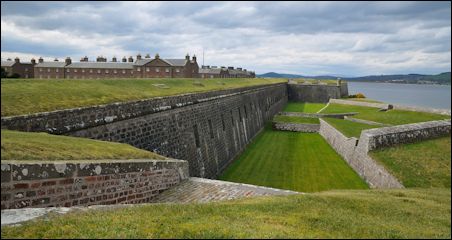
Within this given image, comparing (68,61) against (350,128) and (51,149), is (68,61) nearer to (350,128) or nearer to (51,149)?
(350,128)

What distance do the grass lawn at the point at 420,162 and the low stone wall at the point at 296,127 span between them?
672 inches

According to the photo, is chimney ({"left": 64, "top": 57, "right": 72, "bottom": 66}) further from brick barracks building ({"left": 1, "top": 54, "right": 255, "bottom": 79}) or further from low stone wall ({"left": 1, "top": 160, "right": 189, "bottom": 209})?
low stone wall ({"left": 1, "top": 160, "right": 189, "bottom": 209})

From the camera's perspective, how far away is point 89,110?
12.0 m

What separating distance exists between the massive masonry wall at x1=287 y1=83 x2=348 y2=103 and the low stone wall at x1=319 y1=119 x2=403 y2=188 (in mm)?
45567

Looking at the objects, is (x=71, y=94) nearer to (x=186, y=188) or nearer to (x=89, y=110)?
(x=89, y=110)

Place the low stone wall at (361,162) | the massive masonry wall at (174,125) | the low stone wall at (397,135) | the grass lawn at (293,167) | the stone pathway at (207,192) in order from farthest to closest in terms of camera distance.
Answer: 1. the low stone wall at (397,135)
2. the grass lawn at (293,167)
3. the low stone wall at (361,162)
4. the massive masonry wall at (174,125)
5. the stone pathway at (207,192)

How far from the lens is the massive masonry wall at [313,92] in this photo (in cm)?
7588

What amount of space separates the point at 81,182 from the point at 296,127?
32912 mm

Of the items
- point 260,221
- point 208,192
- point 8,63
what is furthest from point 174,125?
point 8,63

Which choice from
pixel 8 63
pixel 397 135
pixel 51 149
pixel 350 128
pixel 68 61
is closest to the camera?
pixel 51 149

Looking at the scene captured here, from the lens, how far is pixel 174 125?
17234 mm

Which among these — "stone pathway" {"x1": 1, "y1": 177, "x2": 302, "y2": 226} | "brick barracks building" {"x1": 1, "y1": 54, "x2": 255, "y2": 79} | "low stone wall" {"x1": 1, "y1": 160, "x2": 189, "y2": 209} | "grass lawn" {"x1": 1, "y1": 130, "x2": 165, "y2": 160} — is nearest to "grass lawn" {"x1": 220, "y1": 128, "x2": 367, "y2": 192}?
"stone pathway" {"x1": 1, "y1": 177, "x2": 302, "y2": 226}

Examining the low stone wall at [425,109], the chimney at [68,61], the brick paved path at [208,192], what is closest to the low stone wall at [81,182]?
the brick paved path at [208,192]

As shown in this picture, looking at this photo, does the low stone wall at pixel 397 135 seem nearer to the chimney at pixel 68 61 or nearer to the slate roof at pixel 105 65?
the slate roof at pixel 105 65
